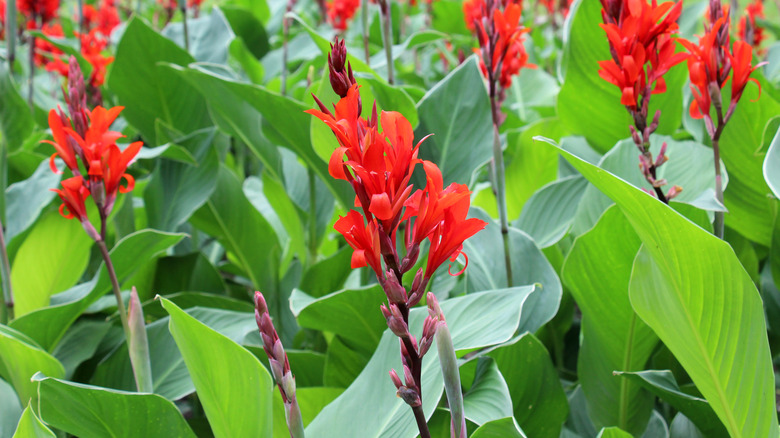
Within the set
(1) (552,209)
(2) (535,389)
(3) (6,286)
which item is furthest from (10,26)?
(2) (535,389)

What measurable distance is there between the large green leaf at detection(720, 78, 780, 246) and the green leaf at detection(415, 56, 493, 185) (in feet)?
1.70

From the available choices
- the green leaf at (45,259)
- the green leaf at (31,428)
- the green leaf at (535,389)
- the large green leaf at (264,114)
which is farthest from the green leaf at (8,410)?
the green leaf at (535,389)

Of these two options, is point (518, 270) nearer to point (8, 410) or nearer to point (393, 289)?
point (393, 289)

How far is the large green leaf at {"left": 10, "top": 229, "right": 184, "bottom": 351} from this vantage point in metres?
1.31

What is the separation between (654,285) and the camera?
0.92 m

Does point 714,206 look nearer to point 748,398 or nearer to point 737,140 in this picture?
point 748,398

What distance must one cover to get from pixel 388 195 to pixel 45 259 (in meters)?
1.24

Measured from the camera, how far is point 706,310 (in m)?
0.90

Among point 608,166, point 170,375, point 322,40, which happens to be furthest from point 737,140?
point 170,375

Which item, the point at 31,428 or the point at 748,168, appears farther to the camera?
the point at 748,168

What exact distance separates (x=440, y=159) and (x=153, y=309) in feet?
2.36

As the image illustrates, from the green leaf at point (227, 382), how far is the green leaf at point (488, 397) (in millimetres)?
295

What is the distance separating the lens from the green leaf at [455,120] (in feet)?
4.86

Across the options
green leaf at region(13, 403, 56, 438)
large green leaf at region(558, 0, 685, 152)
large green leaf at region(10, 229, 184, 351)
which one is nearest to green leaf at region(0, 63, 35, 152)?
large green leaf at region(10, 229, 184, 351)
